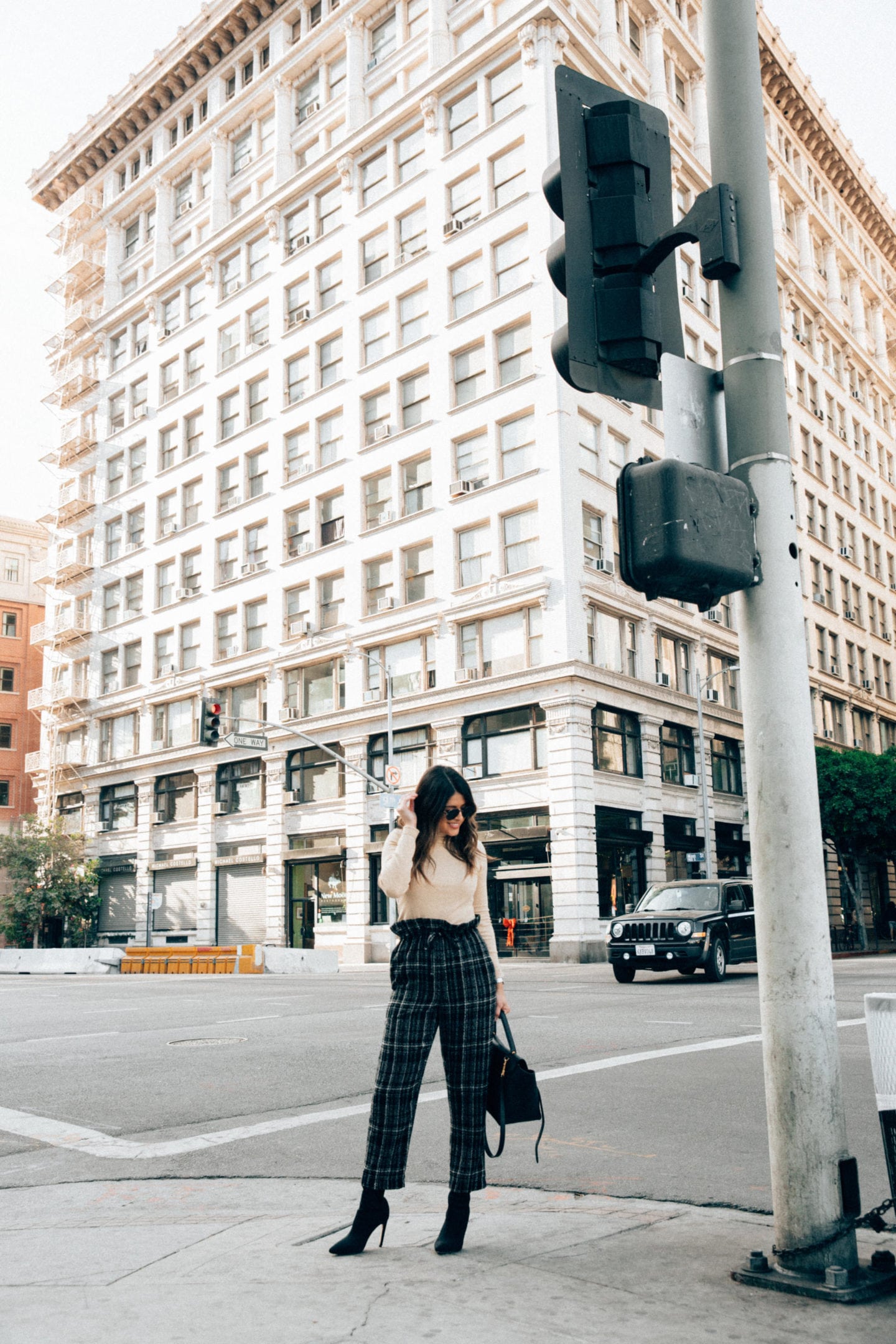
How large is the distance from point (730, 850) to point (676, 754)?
17.9ft

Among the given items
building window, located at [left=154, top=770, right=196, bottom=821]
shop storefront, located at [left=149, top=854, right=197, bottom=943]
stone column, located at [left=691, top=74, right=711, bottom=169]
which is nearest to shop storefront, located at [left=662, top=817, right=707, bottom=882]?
shop storefront, located at [left=149, top=854, right=197, bottom=943]

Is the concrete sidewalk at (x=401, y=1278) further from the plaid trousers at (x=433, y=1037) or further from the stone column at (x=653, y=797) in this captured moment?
the stone column at (x=653, y=797)

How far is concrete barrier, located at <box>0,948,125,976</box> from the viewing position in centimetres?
3712

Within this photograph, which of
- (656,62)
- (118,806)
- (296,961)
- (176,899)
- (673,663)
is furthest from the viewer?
(118,806)

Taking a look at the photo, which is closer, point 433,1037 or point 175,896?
point 433,1037

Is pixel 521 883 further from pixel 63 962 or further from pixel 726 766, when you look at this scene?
pixel 63 962

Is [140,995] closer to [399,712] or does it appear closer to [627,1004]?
[627,1004]

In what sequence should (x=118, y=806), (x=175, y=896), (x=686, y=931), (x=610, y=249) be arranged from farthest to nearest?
(x=118, y=806)
(x=175, y=896)
(x=686, y=931)
(x=610, y=249)

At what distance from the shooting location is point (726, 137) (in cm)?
407

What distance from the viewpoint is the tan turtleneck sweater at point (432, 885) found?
4.32 metres

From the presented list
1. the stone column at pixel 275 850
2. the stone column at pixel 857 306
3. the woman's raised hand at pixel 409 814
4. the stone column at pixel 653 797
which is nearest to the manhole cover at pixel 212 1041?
the woman's raised hand at pixel 409 814

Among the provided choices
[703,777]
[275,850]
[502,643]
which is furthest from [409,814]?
[275,850]

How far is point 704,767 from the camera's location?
35844 millimetres

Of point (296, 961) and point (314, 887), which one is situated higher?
point (314, 887)
